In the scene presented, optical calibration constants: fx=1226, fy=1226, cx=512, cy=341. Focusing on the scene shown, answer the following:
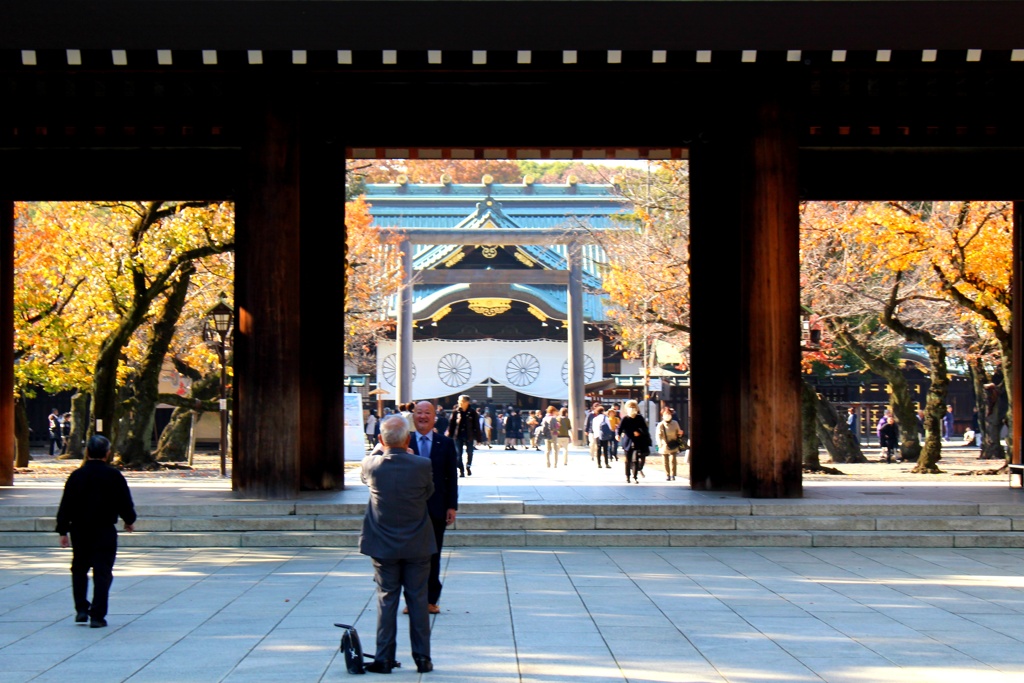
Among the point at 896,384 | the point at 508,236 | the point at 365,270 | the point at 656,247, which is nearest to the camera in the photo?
the point at 656,247

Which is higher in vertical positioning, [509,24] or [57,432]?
[509,24]

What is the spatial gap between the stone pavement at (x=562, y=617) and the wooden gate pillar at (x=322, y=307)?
352 centimetres

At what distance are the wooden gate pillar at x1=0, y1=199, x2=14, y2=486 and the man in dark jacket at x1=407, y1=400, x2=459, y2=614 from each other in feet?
36.4

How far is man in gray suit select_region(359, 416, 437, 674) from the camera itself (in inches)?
291

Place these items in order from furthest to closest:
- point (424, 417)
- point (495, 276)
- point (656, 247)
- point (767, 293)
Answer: point (495, 276) → point (656, 247) → point (767, 293) → point (424, 417)

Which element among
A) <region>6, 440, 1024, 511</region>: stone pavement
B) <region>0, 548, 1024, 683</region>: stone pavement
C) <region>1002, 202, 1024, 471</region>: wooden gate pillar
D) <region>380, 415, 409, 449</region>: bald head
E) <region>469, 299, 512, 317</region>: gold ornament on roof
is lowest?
<region>0, 548, 1024, 683</region>: stone pavement

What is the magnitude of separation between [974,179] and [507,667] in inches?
501

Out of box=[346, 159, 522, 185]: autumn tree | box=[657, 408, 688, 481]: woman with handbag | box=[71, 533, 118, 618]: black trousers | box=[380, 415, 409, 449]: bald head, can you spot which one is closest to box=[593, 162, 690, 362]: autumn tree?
box=[657, 408, 688, 481]: woman with handbag

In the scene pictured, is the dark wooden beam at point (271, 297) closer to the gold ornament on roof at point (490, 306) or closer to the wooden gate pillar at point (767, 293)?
the wooden gate pillar at point (767, 293)

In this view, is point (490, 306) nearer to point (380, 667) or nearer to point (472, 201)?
point (472, 201)

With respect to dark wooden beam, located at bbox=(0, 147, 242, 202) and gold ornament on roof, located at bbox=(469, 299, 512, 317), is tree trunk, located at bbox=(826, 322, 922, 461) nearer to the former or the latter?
dark wooden beam, located at bbox=(0, 147, 242, 202)

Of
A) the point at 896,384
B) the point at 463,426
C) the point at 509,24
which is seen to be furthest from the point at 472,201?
the point at 509,24

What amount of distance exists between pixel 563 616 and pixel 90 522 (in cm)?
363

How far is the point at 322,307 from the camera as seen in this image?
56.1 ft
